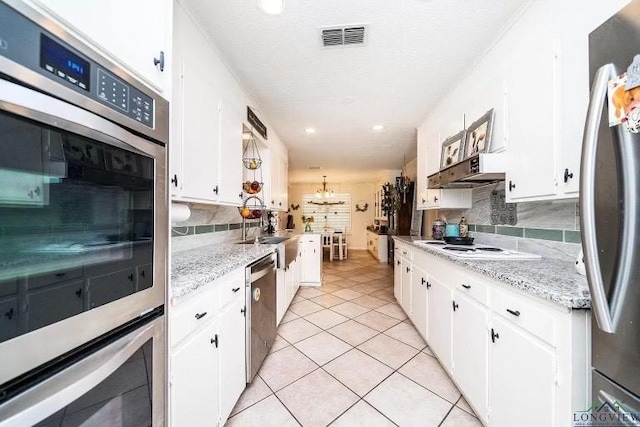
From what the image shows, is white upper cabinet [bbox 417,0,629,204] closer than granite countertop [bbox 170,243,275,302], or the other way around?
granite countertop [bbox 170,243,275,302]

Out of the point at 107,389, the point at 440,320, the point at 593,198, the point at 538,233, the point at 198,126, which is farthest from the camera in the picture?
the point at 440,320

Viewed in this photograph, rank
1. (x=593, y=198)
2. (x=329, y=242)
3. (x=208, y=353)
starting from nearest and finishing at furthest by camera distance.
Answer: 1. (x=593, y=198)
2. (x=208, y=353)
3. (x=329, y=242)

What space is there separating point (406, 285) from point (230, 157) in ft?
7.66

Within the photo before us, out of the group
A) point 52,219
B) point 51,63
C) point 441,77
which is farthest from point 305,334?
point 441,77

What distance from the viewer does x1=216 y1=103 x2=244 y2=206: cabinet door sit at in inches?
77.6

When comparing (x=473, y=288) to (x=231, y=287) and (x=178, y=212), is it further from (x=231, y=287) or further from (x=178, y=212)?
(x=178, y=212)

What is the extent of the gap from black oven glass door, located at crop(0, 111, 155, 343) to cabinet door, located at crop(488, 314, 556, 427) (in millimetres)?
1471

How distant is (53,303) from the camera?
1.58 feet

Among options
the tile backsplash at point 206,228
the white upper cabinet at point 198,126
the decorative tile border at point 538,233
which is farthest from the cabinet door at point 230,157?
the decorative tile border at point 538,233

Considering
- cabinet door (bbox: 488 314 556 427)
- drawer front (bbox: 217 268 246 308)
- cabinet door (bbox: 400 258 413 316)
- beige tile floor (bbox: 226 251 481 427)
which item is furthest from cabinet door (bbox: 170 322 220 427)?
cabinet door (bbox: 400 258 413 316)

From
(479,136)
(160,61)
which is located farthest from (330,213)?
(160,61)

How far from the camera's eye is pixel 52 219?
1.63 ft

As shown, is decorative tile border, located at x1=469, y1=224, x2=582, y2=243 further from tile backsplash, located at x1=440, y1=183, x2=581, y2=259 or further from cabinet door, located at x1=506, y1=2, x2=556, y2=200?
cabinet door, located at x1=506, y1=2, x2=556, y2=200

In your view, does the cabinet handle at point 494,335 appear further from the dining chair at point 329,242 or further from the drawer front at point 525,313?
the dining chair at point 329,242
